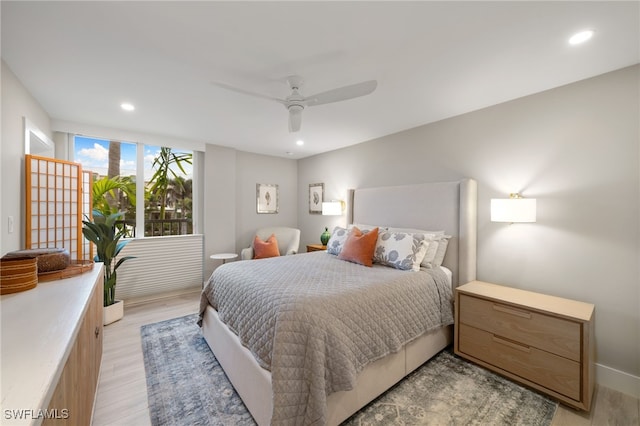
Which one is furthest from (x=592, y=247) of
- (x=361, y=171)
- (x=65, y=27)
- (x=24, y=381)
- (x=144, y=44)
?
(x=65, y=27)

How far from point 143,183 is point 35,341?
3.48 meters

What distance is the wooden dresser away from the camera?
174 centimetres

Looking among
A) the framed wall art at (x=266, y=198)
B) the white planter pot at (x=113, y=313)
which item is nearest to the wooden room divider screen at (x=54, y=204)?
the white planter pot at (x=113, y=313)

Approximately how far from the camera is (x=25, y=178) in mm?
2252

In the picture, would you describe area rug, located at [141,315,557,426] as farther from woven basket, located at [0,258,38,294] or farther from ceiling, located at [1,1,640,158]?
ceiling, located at [1,1,640,158]

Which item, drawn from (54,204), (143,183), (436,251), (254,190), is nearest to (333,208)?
(254,190)

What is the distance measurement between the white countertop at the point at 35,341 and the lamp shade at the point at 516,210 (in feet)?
9.55

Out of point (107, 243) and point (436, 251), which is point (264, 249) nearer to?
point (107, 243)

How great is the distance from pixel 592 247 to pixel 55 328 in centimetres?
348

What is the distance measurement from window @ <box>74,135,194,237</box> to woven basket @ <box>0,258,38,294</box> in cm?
246

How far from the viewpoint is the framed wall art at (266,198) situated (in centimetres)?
496

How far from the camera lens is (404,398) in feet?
6.11

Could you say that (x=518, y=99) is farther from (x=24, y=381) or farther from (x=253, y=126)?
(x=24, y=381)

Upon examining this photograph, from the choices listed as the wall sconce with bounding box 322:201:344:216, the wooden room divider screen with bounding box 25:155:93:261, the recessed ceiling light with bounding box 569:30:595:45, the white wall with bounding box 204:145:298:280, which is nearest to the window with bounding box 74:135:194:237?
the white wall with bounding box 204:145:298:280
